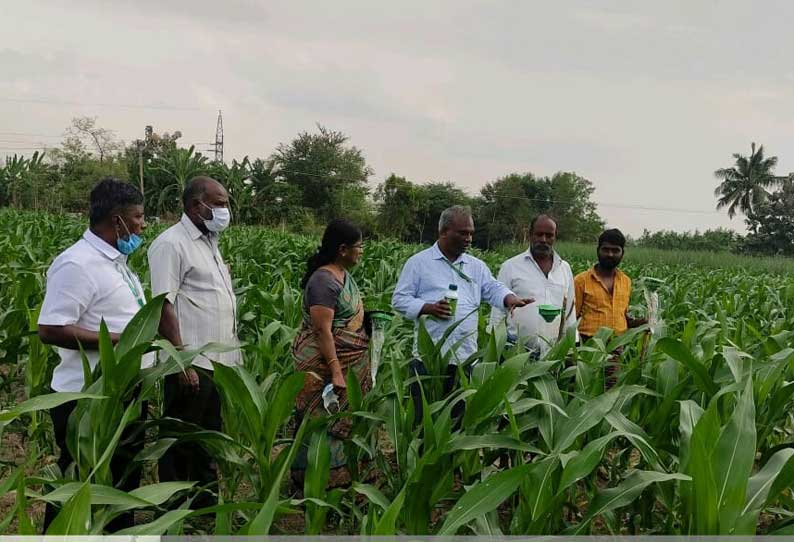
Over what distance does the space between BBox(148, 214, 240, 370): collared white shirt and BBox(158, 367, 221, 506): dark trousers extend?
0.12 meters

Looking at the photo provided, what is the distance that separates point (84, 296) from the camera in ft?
7.98

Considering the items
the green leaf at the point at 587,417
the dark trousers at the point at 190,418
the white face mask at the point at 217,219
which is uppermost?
the white face mask at the point at 217,219

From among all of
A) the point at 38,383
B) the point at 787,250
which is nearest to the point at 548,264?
the point at 38,383

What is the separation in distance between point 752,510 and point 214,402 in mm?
2113

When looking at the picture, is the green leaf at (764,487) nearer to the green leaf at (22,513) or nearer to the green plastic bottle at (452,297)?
the green leaf at (22,513)

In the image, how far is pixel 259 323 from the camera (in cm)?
509

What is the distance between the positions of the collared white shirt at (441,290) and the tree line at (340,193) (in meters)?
17.5

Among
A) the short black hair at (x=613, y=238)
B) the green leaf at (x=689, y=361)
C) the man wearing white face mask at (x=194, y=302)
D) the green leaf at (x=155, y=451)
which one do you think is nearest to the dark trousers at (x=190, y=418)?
the man wearing white face mask at (x=194, y=302)

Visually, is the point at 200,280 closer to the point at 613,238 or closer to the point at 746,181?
the point at 613,238

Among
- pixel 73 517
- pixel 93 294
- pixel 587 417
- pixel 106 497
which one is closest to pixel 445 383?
pixel 587 417

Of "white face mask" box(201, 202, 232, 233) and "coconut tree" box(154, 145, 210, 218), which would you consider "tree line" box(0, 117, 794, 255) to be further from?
"white face mask" box(201, 202, 232, 233)

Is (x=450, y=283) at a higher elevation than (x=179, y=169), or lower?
lower

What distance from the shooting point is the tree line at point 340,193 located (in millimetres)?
26531

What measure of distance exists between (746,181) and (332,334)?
67309 mm
